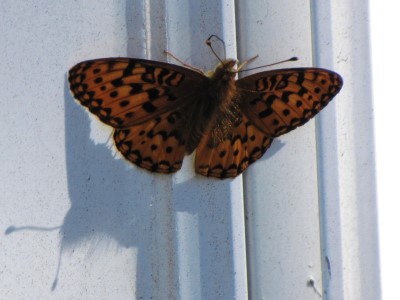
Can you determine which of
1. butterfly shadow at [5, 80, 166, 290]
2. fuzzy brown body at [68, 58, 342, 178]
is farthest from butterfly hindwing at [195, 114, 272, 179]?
butterfly shadow at [5, 80, 166, 290]

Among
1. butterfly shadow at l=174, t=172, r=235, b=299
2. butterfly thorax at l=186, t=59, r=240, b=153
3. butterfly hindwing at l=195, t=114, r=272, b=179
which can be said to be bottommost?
butterfly shadow at l=174, t=172, r=235, b=299

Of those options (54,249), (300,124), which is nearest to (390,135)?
(300,124)

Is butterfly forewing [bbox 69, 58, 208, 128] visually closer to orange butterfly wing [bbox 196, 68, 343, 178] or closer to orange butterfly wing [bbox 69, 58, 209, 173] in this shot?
orange butterfly wing [bbox 69, 58, 209, 173]

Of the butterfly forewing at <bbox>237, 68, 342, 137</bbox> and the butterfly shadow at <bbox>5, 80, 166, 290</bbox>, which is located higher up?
the butterfly forewing at <bbox>237, 68, 342, 137</bbox>

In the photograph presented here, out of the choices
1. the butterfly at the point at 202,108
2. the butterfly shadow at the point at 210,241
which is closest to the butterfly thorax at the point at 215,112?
the butterfly at the point at 202,108

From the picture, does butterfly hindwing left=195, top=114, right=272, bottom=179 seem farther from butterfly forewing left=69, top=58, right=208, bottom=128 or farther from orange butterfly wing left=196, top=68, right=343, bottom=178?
butterfly forewing left=69, top=58, right=208, bottom=128

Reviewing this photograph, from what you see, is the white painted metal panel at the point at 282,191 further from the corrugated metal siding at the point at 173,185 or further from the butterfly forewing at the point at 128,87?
the butterfly forewing at the point at 128,87

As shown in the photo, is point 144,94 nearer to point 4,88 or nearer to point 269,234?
point 4,88

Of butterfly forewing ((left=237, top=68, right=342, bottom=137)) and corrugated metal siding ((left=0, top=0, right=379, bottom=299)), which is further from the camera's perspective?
butterfly forewing ((left=237, top=68, right=342, bottom=137))
